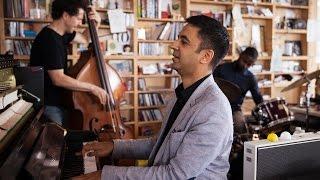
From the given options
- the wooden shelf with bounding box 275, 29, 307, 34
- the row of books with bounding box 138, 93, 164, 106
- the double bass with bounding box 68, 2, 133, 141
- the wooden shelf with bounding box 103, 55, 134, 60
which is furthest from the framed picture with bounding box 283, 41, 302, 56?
the double bass with bounding box 68, 2, 133, 141

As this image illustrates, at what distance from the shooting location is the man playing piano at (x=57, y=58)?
2.31 meters

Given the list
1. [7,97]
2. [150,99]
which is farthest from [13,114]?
[150,99]

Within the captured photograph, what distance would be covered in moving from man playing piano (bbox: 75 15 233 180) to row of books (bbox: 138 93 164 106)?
9.75 ft

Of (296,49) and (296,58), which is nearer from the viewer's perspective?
(296,58)

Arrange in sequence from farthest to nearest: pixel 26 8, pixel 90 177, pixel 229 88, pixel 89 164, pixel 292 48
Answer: pixel 292 48, pixel 26 8, pixel 229 88, pixel 89 164, pixel 90 177

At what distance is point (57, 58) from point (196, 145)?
1.44 metres

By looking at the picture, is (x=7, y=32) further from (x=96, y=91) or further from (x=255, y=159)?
(x=255, y=159)

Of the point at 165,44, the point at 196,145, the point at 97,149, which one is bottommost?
the point at 97,149

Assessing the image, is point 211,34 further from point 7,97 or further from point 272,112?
point 272,112

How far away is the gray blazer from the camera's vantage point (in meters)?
1.19

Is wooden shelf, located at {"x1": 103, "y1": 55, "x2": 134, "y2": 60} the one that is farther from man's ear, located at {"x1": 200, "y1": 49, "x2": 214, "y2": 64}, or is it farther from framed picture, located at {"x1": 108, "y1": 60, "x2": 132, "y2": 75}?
man's ear, located at {"x1": 200, "y1": 49, "x2": 214, "y2": 64}

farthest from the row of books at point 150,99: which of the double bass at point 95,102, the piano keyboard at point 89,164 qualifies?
the piano keyboard at point 89,164

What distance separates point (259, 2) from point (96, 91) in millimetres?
3567

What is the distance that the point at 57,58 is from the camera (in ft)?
7.59
